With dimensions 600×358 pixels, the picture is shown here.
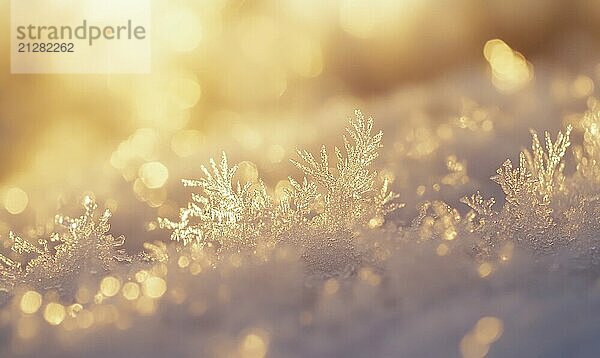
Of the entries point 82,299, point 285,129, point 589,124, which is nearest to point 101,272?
point 82,299

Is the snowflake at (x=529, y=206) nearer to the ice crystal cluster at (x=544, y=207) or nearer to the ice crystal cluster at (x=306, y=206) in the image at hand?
the ice crystal cluster at (x=544, y=207)

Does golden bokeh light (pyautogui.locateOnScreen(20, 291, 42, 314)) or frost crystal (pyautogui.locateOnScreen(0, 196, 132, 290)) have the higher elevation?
frost crystal (pyautogui.locateOnScreen(0, 196, 132, 290))

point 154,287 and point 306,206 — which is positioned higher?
point 306,206

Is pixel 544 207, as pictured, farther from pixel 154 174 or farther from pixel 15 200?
pixel 15 200

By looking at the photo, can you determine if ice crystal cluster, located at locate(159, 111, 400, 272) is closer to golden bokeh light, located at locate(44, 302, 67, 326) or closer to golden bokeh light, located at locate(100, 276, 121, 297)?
golden bokeh light, located at locate(100, 276, 121, 297)

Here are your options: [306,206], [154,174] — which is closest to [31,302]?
[154,174]

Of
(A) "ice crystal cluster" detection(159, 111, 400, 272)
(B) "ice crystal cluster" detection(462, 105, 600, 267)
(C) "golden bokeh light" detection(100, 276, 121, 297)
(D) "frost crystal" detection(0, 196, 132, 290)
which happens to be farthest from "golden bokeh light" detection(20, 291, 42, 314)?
(B) "ice crystal cluster" detection(462, 105, 600, 267)

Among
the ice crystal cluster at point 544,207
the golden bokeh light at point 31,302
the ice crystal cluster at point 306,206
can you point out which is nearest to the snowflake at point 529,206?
the ice crystal cluster at point 544,207
